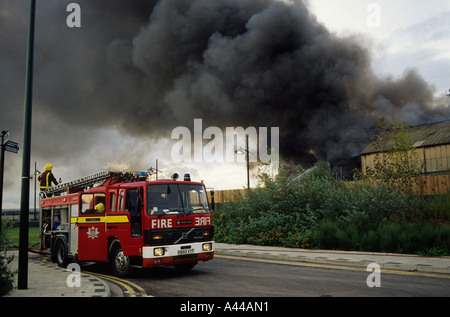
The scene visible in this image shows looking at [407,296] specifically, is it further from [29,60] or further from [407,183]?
[407,183]

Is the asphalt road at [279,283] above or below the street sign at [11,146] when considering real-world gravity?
below

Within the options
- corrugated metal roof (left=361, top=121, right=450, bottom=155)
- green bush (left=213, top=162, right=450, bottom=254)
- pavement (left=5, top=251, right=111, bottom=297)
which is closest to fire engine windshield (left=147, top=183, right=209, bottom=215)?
pavement (left=5, top=251, right=111, bottom=297)

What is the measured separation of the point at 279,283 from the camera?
8.61 m

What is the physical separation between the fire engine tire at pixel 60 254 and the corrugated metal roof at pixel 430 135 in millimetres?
35750

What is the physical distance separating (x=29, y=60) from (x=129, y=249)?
4.58 metres

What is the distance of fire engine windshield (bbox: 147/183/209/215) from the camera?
9.48m

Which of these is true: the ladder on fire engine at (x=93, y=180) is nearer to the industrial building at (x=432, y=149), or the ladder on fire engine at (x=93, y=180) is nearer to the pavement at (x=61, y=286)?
the pavement at (x=61, y=286)

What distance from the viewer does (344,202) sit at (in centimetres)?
1605

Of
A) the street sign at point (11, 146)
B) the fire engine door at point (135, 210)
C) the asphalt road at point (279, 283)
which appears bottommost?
the asphalt road at point (279, 283)

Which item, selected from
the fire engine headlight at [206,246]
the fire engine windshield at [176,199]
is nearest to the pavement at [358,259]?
the fire engine headlight at [206,246]

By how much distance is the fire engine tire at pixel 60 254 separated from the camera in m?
11.9

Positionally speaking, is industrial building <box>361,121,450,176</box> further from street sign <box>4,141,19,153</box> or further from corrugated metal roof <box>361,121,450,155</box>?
street sign <box>4,141,19,153</box>

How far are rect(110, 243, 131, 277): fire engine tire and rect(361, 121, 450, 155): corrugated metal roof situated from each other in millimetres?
36320
